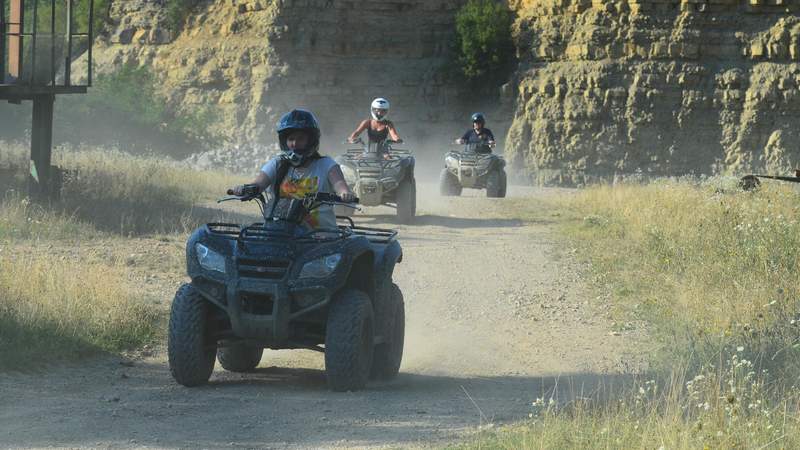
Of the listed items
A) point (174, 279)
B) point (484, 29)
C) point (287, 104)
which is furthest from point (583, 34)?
point (174, 279)

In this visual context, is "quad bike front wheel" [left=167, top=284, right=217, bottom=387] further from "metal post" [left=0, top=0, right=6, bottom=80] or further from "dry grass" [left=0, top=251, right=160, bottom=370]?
"metal post" [left=0, top=0, right=6, bottom=80]

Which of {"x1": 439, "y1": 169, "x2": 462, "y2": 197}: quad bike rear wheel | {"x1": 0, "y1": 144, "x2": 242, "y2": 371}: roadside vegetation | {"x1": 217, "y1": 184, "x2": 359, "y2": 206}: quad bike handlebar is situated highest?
{"x1": 217, "y1": 184, "x2": 359, "y2": 206}: quad bike handlebar

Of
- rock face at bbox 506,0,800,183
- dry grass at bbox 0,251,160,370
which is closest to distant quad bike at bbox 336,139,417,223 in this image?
dry grass at bbox 0,251,160,370

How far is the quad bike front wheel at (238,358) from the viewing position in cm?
1069

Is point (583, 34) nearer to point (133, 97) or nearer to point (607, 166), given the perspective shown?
point (607, 166)

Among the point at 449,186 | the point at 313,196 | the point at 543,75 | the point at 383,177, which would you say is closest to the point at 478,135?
the point at 449,186

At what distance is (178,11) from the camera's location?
46.1 m

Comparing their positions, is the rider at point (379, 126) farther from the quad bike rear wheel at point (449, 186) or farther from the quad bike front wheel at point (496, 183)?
the quad bike rear wheel at point (449, 186)

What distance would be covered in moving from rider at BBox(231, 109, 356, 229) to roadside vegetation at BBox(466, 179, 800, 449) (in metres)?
2.28

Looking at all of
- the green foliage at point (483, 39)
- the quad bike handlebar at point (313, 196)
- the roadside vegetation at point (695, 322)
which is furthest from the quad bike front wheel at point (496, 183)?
the quad bike handlebar at point (313, 196)

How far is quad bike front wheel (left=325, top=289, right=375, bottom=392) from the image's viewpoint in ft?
31.2

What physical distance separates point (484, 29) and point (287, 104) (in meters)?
6.76

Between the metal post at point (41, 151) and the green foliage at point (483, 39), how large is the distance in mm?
23163

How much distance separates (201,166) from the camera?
39.7 metres
